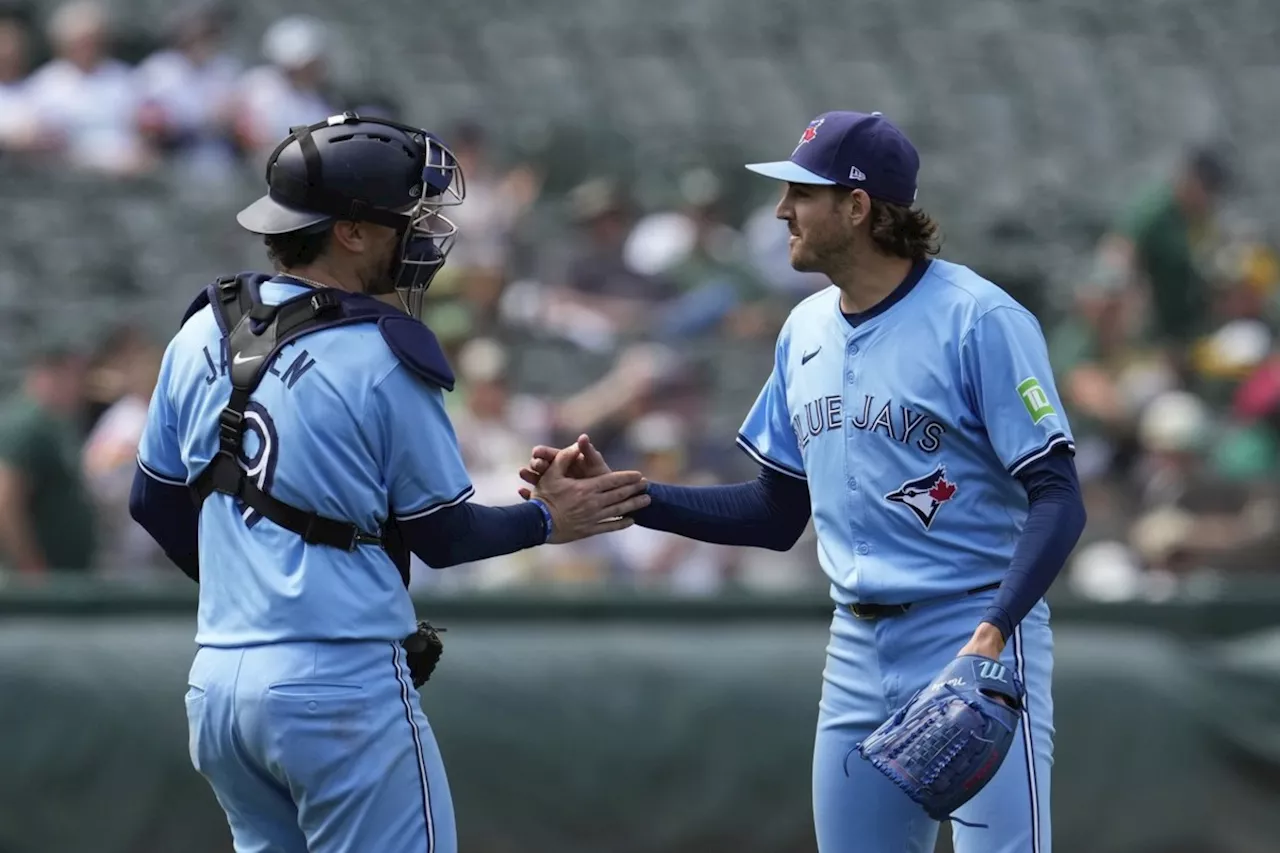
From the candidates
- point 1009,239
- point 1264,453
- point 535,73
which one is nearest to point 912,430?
point 1264,453

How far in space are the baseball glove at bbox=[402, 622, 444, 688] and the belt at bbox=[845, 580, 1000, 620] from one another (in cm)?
87

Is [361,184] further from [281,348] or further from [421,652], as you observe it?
[421,652]

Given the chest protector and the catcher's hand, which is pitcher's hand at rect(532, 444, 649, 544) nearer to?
the catcher's hand

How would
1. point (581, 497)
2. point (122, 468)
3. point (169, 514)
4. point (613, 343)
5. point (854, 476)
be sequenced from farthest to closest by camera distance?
1. point (613, 343)
2. point (122, 468)
3. point (581, 497)
4. point (854, 476)
5. point (169, 514)

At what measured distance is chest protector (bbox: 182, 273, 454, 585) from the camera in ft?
12.1

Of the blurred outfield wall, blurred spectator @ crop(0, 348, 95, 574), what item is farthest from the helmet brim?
blurred spectator @ crop(0, 348, 95, 574)

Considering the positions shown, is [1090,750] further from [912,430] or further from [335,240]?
[335,240]

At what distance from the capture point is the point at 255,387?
3686 mm

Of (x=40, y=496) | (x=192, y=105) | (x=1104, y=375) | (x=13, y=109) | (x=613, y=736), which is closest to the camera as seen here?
(x=613, y=736)

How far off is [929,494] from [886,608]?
0.25 meters

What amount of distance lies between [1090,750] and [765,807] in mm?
1114

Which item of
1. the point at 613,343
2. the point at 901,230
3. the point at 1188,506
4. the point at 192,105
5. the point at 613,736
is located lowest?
the point at 613,736

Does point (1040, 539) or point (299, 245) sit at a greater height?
point (299, 245)

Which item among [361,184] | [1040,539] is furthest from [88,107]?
[1040,539]
